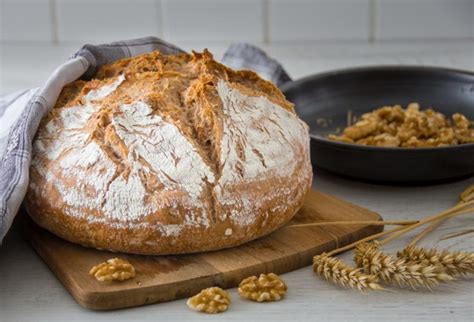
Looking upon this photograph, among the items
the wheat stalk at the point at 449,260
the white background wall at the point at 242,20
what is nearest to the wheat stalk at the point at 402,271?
the wheat stalk at the point at 449,260

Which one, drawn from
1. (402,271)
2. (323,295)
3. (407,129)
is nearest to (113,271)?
(323,295)

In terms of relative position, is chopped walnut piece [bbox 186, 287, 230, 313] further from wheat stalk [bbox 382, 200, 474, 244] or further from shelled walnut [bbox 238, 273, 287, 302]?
wheat stalk [bbox 382, 200, 474, 244]

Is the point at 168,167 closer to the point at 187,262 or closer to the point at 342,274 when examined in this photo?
the point at 187,262

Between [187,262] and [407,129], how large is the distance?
619mm

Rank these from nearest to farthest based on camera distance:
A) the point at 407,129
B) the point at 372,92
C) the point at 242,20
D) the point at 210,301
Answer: the point at 210,301 → the point at 407,129 → the point at 372,92 → the point at 242,20

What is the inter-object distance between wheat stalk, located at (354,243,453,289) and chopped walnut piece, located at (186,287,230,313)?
8.1 inches

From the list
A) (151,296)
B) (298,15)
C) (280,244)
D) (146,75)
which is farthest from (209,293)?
(298,15)

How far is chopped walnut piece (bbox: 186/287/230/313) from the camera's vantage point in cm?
109

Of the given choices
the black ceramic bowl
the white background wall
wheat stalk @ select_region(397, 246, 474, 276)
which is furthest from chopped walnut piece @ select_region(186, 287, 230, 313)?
the white background wall

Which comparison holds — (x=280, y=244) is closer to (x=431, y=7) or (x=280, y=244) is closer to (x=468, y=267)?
(x=468, y=267)

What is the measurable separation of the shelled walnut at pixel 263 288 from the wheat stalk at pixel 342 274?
64 millimetres

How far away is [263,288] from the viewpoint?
1123 millimetres

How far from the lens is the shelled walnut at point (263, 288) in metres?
1.11

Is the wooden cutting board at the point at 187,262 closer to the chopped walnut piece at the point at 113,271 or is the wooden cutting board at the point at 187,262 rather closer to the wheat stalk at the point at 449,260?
the chopped walnut piece at the point at 113,271
